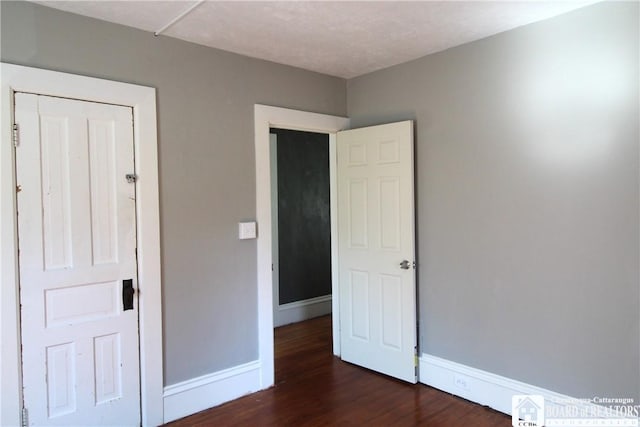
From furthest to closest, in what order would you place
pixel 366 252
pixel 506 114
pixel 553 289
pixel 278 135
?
pixel 278 135 → pixel 366 252 → pixel 506 114 → pixel 553 289

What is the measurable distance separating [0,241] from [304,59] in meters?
2.31

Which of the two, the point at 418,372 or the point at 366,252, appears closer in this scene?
the point at 418,372

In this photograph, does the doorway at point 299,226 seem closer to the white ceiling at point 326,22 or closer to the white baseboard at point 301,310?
the white baseboard at point 301,310

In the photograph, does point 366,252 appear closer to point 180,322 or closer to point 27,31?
point 180,322

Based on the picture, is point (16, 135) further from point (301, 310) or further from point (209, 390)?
point (301, 310)

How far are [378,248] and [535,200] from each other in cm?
126

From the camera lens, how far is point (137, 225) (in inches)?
106

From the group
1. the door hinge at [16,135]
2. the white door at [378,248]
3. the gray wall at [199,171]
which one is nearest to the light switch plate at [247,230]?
the gray wall at [199,171]

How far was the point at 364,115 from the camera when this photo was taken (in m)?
3.77

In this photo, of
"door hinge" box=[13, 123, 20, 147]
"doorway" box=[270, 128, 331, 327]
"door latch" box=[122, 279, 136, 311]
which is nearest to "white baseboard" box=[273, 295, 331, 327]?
"doorway" box=[270, 128, 331, 327]

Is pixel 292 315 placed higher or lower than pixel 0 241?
lower

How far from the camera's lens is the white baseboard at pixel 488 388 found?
2555mm

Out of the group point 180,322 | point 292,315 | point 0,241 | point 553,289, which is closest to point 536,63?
point 553,289

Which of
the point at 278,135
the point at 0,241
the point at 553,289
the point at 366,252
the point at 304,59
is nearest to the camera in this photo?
the point at 0,241
